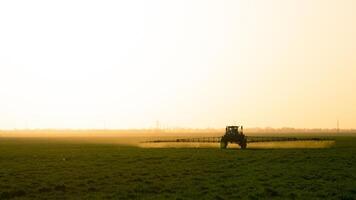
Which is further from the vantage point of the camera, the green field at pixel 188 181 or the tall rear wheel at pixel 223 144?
the tall rear wheel at pixel 223 144

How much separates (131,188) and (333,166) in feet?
59.3

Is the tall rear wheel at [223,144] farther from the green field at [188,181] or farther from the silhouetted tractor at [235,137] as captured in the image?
the green field at [188,181]

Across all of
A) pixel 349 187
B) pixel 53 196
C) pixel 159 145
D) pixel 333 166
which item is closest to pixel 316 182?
pixel 349 187

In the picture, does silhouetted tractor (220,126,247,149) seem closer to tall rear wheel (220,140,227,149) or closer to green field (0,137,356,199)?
tall rear wheel (220,140,227,149)

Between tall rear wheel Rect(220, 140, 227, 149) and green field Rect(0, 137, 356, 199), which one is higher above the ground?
tall rear wheel Rect(220, 140, 227, 149)

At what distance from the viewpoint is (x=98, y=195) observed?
25.5m

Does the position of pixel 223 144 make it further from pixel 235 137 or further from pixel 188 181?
pixel 188 181

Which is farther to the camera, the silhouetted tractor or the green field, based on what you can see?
the silhouetted tractor

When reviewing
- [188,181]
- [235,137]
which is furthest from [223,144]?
[188,181]

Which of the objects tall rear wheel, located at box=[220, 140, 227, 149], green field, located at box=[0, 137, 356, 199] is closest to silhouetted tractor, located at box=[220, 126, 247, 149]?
tall rear wheel, located at box=[220, 140, 227, 149]

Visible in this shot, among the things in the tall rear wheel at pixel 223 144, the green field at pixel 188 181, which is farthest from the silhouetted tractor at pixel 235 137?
the green field at pixel 188 181

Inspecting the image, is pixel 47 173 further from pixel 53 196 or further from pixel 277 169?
pixel 277 169

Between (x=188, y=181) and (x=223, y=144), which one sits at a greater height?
(x=223, y=144)

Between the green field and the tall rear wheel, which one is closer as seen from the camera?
the green field
